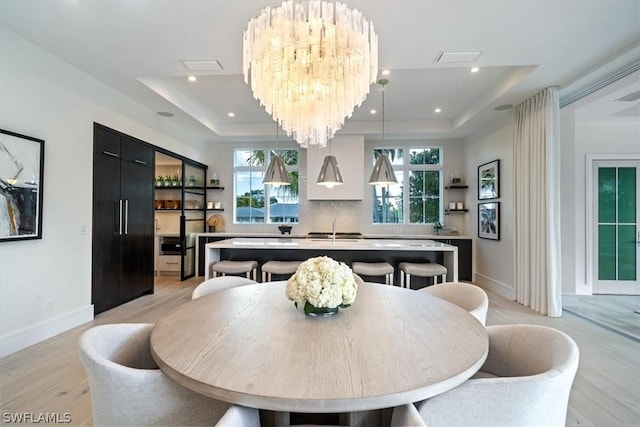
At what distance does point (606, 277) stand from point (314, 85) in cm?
565

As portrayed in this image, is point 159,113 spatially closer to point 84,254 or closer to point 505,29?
point 84,254

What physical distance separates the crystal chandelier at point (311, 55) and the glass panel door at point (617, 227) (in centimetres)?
487

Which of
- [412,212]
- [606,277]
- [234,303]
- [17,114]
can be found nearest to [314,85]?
[234,303]

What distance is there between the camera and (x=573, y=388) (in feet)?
7.07

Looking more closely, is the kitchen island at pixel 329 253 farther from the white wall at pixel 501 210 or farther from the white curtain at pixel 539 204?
the white wall at pixel 501 210

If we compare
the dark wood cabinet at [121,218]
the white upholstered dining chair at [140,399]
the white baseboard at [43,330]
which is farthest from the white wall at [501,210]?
the white baseboard at [43,330]

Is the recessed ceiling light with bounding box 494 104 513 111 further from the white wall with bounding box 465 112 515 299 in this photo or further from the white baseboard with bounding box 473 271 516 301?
the white baseboard with bounding box 473 271 516 301

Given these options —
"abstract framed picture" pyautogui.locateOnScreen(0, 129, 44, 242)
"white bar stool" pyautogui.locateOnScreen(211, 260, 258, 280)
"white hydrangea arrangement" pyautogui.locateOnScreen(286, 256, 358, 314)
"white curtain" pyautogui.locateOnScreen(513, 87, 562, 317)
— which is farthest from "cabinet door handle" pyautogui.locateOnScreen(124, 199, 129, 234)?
"white curtain" pyautogui.locateOnScreen(513, 87, 562, 317)

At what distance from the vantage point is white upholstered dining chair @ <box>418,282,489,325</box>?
1.73m

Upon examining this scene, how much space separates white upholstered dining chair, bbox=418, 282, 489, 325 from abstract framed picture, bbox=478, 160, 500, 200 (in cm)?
352

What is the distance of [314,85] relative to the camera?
233cm

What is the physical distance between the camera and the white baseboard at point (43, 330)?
2.59 m

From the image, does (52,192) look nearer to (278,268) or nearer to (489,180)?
(278,268)

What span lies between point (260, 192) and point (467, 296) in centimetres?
542
